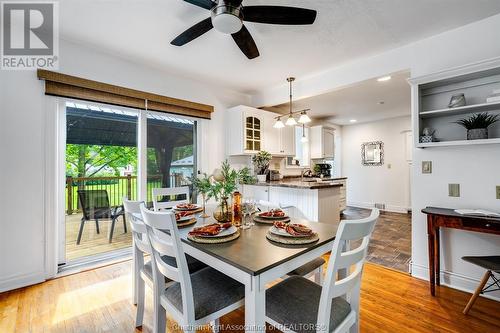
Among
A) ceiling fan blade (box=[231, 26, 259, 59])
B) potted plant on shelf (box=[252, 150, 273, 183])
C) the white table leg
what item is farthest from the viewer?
potted plant on shelf (box=[252, 150, 273, 183])

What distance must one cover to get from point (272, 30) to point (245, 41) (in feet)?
1.65

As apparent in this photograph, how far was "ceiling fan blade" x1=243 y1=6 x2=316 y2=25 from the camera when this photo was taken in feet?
4.88

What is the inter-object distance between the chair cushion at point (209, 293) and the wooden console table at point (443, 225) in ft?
6.13

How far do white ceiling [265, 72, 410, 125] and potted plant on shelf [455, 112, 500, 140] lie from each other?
1122mm

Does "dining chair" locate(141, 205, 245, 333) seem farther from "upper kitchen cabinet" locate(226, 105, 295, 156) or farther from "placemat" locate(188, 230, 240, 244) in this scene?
"upper kitchen cabinet" locate(226, 105, 295, 156)

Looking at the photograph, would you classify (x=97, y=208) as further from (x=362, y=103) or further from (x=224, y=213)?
(x=362, y=103)

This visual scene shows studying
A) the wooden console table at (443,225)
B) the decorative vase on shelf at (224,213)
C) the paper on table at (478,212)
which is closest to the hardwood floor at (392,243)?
the wooden console table at (443,225)

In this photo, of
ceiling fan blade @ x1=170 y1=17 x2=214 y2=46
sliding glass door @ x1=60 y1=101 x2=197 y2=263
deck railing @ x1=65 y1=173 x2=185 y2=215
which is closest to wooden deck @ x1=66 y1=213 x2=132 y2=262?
sliding glass door @ x1=60 y1=101 x2=197 y2=263

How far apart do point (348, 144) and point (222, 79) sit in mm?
4480

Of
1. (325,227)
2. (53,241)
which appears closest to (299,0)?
(325,227)

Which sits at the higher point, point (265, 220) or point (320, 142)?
point (320, 142)

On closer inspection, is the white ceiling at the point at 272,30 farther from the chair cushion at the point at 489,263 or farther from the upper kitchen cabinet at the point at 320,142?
the upper kitchen cabinet at the point at 320,142

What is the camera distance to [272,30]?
2195 millimetres

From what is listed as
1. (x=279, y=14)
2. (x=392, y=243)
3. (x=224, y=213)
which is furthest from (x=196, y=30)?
(x=392, y=243)
